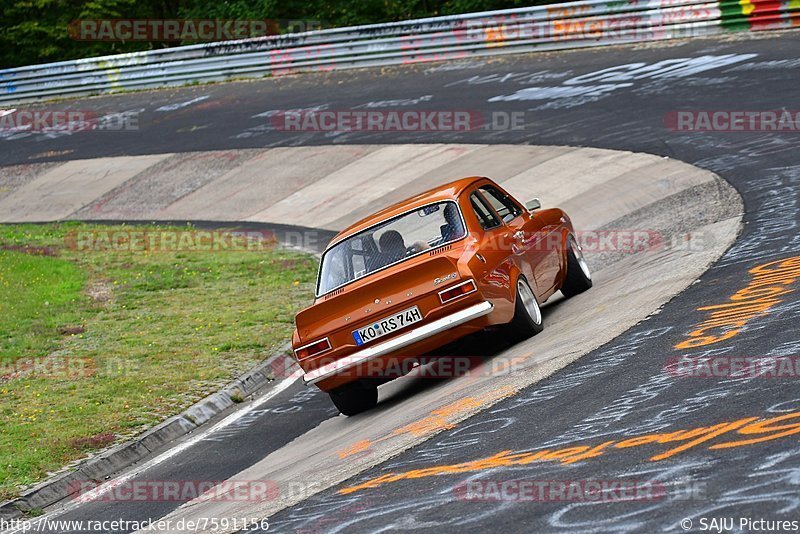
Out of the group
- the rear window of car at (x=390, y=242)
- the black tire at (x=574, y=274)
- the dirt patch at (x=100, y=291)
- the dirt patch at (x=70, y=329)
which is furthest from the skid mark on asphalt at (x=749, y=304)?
the dirt patch at (x=100, y=291)

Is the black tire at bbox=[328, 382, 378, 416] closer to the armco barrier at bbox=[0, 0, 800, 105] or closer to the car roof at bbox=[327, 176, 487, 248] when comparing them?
the car roof at bbox=[327, 176, 487, 248]

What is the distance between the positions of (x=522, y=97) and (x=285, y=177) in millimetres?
5236

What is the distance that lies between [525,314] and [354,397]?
1648 millimetres

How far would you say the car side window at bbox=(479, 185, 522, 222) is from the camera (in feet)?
35.9

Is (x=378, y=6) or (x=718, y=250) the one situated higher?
(x=378, y=6)

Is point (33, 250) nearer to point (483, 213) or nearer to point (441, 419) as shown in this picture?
point (483, 213)

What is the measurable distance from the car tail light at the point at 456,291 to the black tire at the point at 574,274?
8.79ft

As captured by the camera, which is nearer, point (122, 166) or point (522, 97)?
point (522, 97)

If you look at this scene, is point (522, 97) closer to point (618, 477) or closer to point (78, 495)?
point (78, 495)

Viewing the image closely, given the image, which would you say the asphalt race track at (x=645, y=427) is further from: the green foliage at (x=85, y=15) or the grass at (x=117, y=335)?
the green foliage at (x=85, y=15)

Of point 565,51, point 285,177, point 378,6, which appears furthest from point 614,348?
point 378,6

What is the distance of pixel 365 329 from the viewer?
9.33 metres

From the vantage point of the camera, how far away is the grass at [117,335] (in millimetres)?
10508

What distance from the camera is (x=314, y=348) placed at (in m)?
9.49
